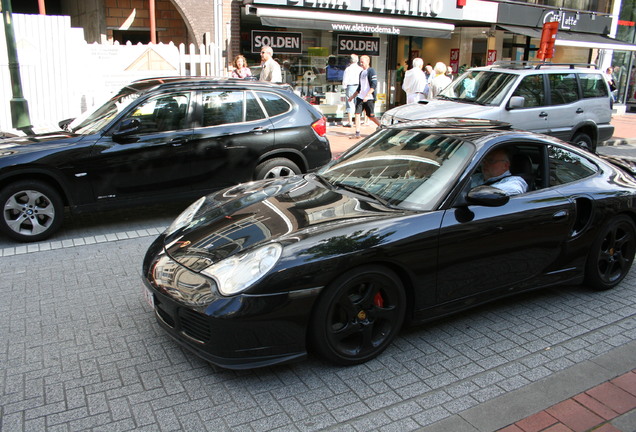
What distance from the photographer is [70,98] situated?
469 inches

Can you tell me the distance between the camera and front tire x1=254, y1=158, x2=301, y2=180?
7.29 m

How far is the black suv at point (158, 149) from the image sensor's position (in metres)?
6.03

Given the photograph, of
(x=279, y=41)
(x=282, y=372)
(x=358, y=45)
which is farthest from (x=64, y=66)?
(x=282, y=372)

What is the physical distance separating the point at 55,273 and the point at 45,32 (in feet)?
27.3

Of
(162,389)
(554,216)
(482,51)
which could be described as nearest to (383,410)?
(162,389)

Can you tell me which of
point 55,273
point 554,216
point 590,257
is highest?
point 554,216

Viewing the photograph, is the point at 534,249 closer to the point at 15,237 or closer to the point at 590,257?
the point at 590,257

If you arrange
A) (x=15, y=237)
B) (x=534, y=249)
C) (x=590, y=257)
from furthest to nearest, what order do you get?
(x=15, y=237), (x=590, y=257), (x=534, y=249)

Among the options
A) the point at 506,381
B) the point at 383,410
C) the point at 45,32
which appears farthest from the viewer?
the point at 45,32

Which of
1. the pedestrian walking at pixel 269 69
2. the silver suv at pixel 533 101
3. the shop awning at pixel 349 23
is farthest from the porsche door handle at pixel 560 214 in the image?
the shop awning at pixel 349 23

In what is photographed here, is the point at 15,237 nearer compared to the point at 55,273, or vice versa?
the point at 55,273

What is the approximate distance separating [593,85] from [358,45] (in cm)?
741

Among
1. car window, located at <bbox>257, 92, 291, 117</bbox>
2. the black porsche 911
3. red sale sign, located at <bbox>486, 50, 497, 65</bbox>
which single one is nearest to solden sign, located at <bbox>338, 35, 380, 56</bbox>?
red sale sign, located at <bbox>486, 50, 497, 65</bbox>

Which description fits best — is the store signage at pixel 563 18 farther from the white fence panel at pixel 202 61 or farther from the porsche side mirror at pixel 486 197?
the porsche side mirror at pixel 486 197
